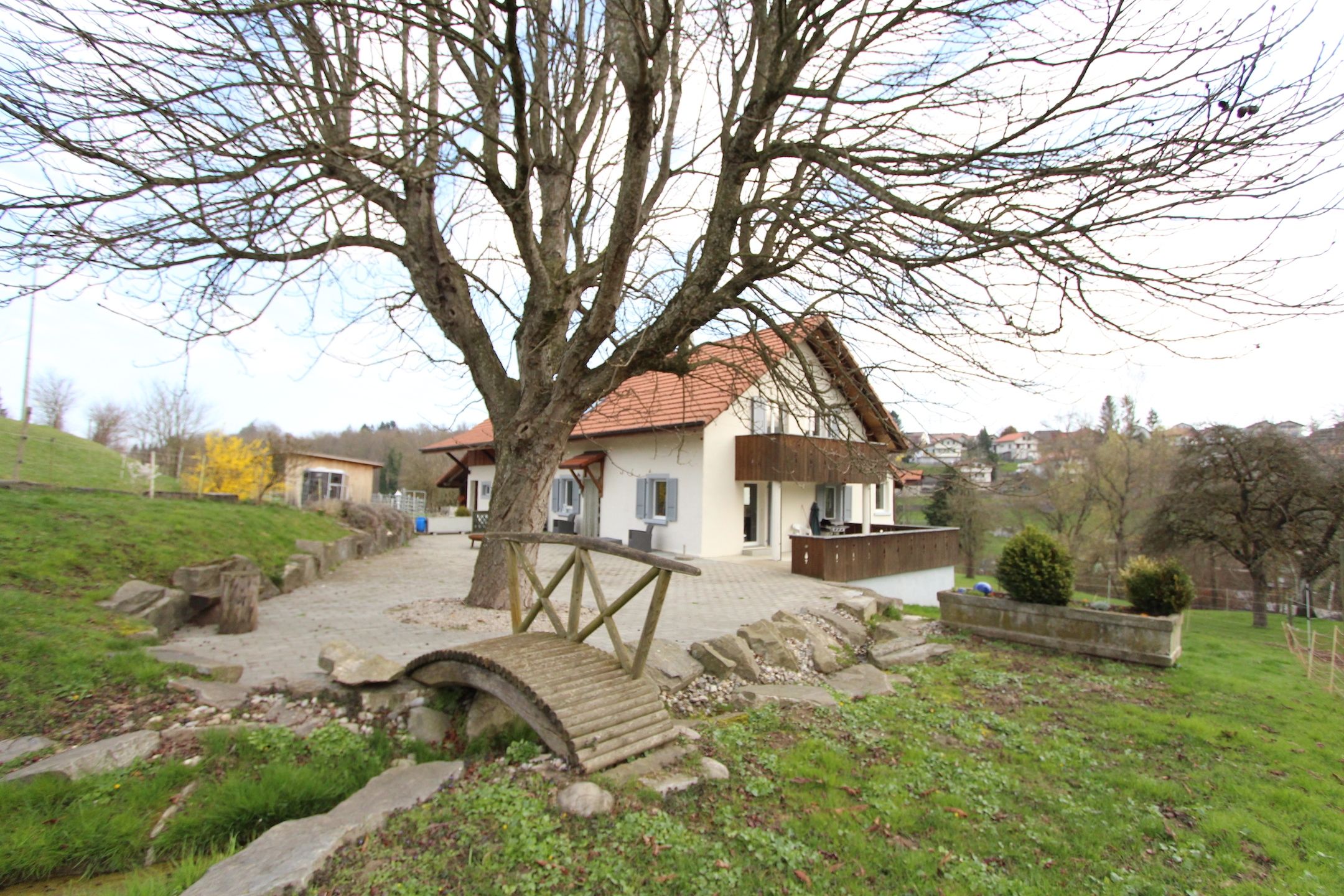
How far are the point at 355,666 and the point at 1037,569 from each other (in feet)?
27.5

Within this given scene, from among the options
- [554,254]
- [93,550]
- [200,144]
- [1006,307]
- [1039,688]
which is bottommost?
[1039,688]

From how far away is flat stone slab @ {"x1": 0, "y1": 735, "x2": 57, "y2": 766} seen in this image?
11.8 ft

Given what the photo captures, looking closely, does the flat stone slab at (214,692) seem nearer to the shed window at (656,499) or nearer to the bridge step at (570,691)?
the bridge step at (570,691)

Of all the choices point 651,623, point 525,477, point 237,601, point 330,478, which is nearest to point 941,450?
point 651,623

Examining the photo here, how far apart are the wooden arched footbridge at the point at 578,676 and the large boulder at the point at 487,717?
25 centimetres

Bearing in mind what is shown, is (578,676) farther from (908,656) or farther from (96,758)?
(908,656)

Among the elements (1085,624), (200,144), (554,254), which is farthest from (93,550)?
(1085,624)

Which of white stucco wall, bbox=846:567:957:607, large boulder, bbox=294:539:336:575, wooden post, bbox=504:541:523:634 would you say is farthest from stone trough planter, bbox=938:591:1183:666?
large boulder, bbox=294:539:336:575

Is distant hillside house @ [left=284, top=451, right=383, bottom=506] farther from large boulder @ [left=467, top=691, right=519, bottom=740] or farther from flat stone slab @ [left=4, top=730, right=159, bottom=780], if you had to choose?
large boulder @ [left=467, top=691, right=519, bottom=740]

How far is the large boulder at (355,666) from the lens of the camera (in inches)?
197

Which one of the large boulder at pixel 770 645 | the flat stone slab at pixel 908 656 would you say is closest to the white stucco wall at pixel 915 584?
the flat stone slab at pixel 908 656

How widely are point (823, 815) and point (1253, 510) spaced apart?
2234 cm

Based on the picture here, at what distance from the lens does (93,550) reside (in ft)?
23.8

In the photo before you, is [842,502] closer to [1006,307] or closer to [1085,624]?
[1085,624]
